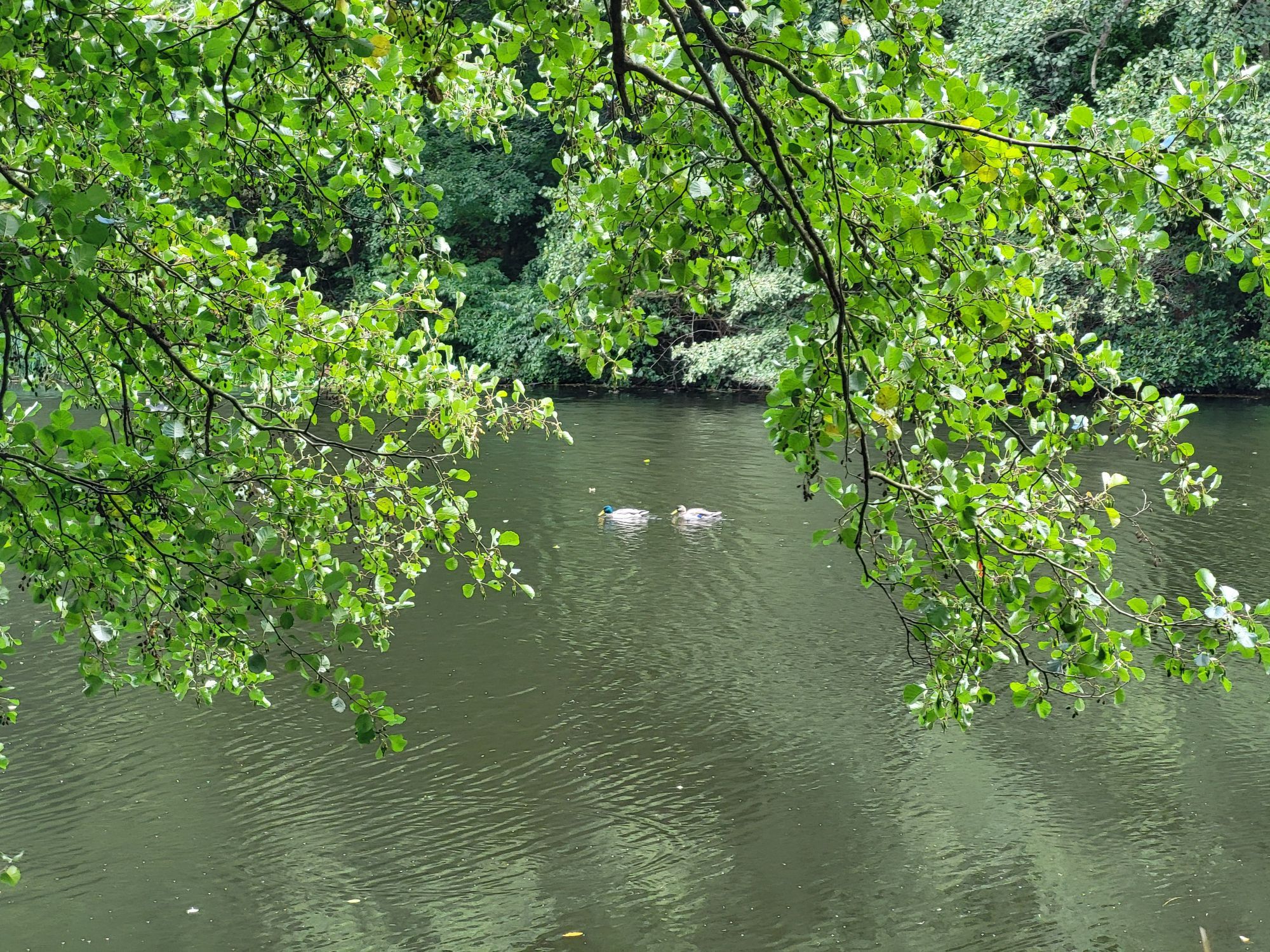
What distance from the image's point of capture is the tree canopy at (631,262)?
2.36 m

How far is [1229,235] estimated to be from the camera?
7.74 ft

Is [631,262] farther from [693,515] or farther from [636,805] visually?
[693,515]

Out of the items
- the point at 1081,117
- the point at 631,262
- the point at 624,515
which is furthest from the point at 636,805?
the point at 624,515

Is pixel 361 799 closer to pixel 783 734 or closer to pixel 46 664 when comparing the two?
pixel 783 734

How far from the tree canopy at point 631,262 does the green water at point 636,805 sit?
2.93 metres

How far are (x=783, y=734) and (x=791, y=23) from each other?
6.86 m

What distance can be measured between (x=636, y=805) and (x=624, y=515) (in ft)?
24.6

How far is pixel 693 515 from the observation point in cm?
1489

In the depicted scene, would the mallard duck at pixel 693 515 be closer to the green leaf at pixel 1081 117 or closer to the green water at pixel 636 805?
the green water at pixel 636 805

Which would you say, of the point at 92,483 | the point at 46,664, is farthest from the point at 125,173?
the point at 46,664

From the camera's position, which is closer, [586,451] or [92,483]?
[92,483]

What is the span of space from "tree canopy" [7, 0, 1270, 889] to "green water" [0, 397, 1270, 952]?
2.93 meters

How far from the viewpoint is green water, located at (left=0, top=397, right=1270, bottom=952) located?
6.20 meters

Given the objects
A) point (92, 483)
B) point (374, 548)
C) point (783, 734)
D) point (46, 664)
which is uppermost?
point (92, 483)
